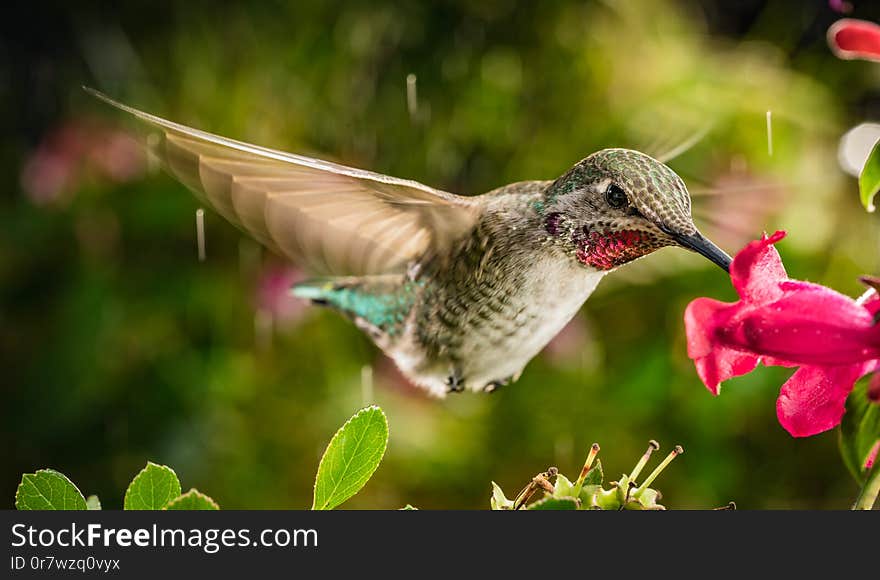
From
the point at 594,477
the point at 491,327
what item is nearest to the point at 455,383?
the point at 491,327

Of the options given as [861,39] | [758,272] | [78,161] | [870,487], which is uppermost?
[78,161]

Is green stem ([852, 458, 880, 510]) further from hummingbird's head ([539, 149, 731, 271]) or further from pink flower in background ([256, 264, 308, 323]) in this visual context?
pink flower in background ([256, 264, 308, 323])

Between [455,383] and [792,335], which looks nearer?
[792,335]

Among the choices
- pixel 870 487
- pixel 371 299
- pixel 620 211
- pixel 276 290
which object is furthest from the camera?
pixel 276 290

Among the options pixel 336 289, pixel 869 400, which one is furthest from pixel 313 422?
pixel 869 400

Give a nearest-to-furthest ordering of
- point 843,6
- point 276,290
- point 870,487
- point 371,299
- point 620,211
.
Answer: point 870,487 → point 843,6 → point 620,211 → point 371,299 → point 276,290

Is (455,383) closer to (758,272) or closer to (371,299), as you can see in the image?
(371,299)

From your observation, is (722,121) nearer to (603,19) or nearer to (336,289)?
(603,19)
